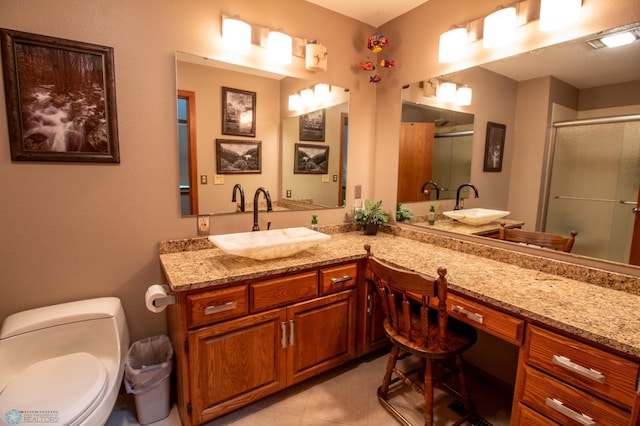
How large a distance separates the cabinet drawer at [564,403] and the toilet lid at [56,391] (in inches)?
68.2

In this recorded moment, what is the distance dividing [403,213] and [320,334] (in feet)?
3.81

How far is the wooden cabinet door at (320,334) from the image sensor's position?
69.1 inches

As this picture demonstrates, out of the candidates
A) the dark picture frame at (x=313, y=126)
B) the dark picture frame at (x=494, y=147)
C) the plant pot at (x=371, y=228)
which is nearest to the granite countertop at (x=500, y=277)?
the plant pot at (x=371, y=228)

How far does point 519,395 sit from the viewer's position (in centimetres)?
126

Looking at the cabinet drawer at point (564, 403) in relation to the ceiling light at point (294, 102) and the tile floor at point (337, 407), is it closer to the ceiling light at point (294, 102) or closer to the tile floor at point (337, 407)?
the tile floor at point (337, 407)

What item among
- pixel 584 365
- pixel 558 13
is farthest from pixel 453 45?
pixel 584 365

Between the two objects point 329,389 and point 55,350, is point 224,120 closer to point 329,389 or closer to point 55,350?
point 55,350

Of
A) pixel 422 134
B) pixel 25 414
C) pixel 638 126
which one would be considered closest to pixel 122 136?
pixel 25 414

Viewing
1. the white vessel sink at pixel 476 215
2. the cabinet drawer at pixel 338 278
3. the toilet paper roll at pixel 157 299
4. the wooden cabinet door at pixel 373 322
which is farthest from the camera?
the wooden cabinet door at pixel 373 322

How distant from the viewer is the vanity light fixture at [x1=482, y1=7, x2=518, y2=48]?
167 cm

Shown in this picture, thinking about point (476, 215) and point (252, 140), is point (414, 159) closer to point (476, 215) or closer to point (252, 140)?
point (476, 215)

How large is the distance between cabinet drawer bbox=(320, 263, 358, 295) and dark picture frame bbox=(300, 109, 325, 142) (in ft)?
3.38

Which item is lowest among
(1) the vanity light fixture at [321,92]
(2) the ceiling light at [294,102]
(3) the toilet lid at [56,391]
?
(3) the toilet lid at [56,391]

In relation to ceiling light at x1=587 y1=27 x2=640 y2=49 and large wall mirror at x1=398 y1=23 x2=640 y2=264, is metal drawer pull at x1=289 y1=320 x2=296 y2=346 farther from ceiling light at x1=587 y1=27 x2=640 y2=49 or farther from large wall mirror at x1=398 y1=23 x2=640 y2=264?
ceiling light at x1=587 y1=27 x2=640 y2=49
